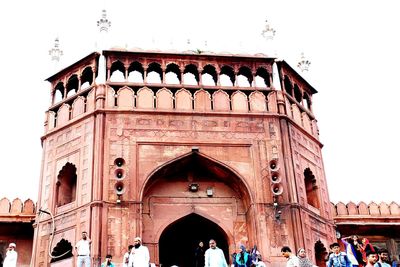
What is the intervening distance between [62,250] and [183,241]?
10.2 feet

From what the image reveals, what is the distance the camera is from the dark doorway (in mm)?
15011

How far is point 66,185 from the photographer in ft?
48.0

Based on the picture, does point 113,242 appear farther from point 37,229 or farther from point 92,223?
point 37,229

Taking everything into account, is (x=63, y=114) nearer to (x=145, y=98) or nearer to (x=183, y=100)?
(x=145, y=98)

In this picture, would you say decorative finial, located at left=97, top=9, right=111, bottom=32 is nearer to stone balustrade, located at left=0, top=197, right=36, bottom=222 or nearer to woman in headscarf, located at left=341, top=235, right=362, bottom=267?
stone balustrade, located at left=0, top=197, right=36, bottom=222

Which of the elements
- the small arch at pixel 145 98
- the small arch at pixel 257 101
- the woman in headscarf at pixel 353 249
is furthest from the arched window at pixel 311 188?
the woman in headscarf at pixel 353 249

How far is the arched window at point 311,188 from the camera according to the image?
50.5ft

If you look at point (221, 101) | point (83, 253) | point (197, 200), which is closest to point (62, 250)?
point (83, 253)

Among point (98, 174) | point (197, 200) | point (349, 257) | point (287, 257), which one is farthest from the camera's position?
point (197, 200)

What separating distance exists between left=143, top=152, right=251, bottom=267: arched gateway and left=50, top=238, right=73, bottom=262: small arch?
5.86ft

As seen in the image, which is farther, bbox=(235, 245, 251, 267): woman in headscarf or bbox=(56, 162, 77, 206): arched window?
bbox=(56, 162, 77, 206): arched window

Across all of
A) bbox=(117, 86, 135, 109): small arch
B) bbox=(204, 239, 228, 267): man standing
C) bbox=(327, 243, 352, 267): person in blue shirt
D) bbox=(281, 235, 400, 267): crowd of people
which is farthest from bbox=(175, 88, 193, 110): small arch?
bbox=(327, 243, 352, 267): person in blue shirt

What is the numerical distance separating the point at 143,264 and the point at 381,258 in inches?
154

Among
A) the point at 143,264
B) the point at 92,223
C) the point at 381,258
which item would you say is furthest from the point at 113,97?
the point at 381,258
